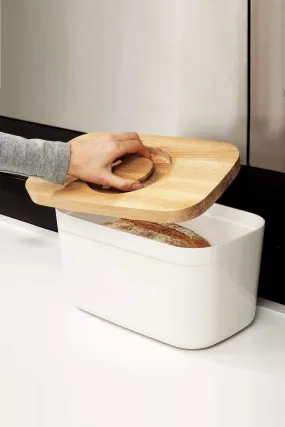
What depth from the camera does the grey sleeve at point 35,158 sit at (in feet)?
3.45

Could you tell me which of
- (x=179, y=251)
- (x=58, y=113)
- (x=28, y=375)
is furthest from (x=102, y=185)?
(x=58, y=113)

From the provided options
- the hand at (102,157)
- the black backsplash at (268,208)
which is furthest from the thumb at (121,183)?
the black backsplash at (268,208)

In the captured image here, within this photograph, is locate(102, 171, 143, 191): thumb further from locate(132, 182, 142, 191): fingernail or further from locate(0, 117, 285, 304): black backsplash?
locate(0, 117, 285, 304): black backsplash

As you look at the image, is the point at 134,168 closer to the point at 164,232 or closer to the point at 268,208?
the point at 164,232

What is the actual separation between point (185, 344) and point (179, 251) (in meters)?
0.14

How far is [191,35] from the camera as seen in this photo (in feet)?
3.83

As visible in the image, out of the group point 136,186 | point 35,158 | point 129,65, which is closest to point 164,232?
point 136,186

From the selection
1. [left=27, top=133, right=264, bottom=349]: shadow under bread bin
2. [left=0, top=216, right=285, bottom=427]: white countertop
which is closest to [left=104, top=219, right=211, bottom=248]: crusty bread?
[left=27, top=133, right=264, bottom=349]: shadow under bread bin

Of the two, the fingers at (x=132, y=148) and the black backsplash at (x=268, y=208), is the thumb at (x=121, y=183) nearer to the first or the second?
the fingers at (x=132, y=148)

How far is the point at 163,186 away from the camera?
1006 mm

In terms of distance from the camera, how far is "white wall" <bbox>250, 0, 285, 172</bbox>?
1058mm

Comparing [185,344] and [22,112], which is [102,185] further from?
[22,112]

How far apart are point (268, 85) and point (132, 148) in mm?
199

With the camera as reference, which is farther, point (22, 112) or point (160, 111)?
point (22, 112)
